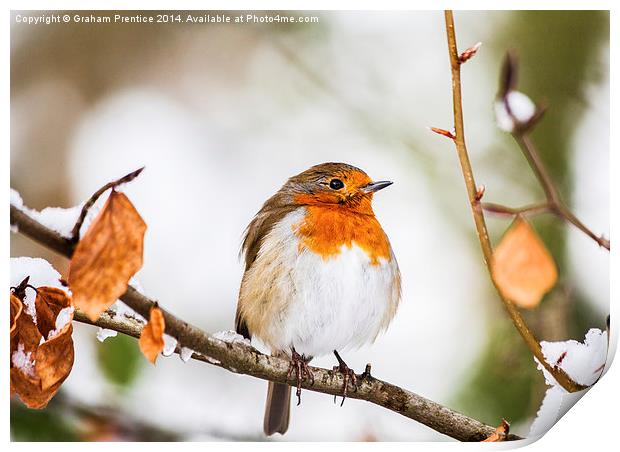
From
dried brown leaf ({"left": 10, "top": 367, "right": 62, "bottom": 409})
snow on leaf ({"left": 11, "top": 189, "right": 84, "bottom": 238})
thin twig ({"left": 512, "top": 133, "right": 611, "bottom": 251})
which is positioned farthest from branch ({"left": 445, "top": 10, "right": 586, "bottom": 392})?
dried brown leaf ({"left": 10, "top": 367, "right": 62, "bottom": 409})

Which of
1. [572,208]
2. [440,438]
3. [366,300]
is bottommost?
[440,438]

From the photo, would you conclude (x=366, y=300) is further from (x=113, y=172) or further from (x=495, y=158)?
(x=113, y=172)

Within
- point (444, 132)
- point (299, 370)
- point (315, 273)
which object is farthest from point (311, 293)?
Result: point (444, 132)

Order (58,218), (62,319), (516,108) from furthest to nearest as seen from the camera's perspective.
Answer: (516,108), (62,319), (58,218)

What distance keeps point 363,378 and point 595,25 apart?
78 cm

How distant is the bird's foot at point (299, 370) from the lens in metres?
1.46

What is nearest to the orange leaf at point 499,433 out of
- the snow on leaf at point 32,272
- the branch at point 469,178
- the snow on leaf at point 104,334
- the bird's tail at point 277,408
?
the branch at point 469,178

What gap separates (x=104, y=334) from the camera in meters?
1.43

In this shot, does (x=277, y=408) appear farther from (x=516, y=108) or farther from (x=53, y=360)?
Result: (x=516, y=108)

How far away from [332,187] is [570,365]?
558mm

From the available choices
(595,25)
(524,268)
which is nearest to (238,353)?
(524,268)

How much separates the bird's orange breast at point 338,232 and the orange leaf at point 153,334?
0.33m

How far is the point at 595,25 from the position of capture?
57.4 inches

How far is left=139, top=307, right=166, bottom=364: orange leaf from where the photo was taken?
1.18 meters
